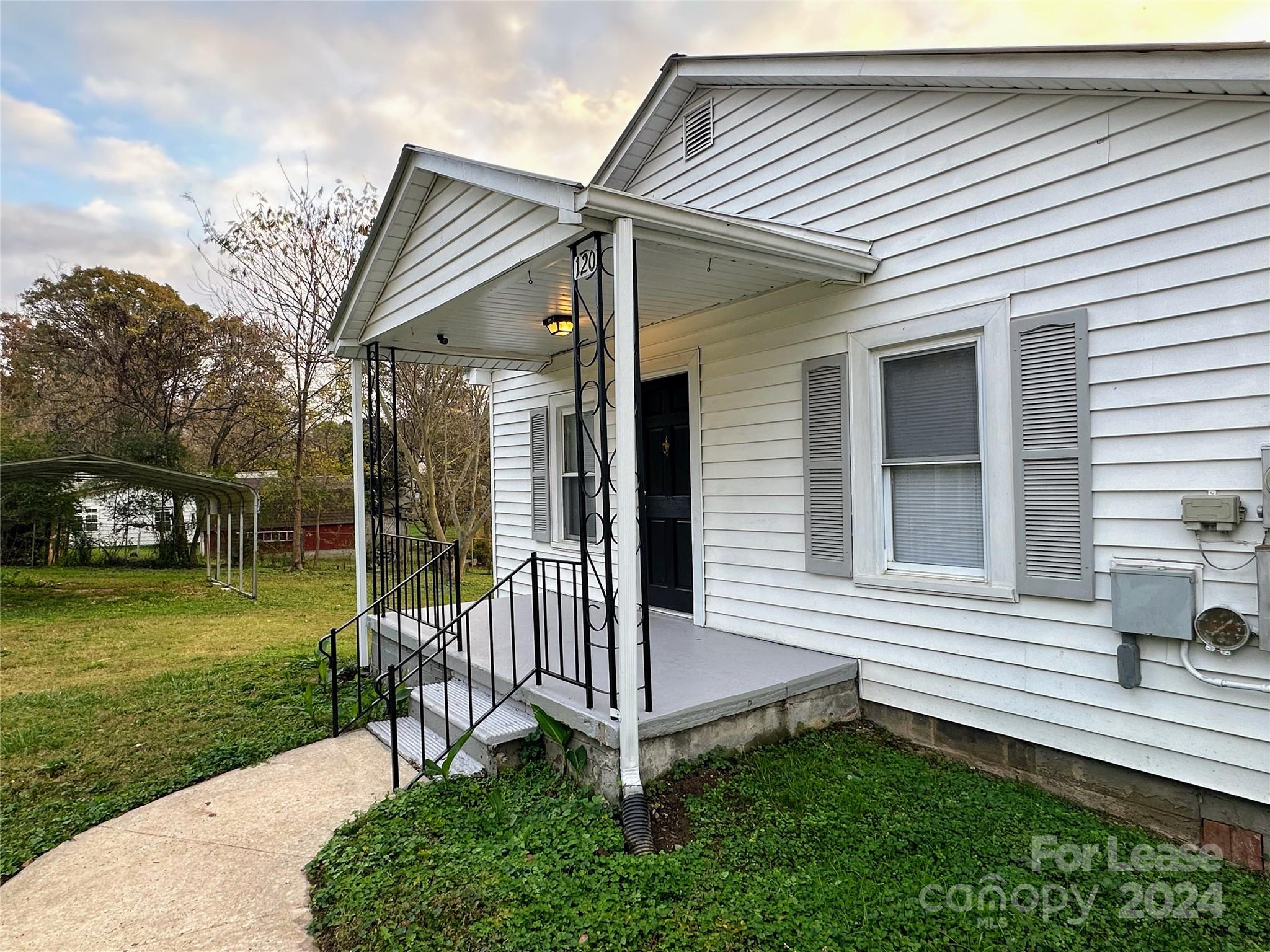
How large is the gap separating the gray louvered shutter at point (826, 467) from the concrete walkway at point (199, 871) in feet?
9.33

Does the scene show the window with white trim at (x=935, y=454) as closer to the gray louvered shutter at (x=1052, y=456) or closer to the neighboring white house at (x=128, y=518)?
the gray louvered shutter at (x=1052, y=456)

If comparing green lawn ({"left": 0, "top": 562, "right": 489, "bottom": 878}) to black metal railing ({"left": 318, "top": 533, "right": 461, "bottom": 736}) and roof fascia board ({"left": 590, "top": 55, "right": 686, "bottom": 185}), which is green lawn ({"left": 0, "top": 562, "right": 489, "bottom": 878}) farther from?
roof fascia board ({"left": 590, "top": 55, "right": 686, "bottom": 185})

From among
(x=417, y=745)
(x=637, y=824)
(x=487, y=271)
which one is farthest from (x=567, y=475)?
(x=637, y=824)

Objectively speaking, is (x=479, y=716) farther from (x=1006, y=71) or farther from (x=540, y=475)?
(x=1006, y=71)

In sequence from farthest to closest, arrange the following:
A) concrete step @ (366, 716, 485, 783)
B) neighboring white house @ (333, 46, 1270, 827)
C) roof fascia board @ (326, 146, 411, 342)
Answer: roof fascia board @ (326, 146, 411, 342) → concrete step @ (366, 716, 485, 783) → neighboring white house @ (333, 46, 1270, 827)

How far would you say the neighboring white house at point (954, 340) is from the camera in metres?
2.72

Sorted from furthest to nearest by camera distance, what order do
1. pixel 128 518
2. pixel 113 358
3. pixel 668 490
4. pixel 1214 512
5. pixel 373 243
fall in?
pixel 113 358
pixel 128 518
pixel 668 490
pixel 373 243
pixel 1214 512

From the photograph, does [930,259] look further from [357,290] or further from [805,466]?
[357,290]

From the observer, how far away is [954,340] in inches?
142

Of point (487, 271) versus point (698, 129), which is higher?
point (698, 129)

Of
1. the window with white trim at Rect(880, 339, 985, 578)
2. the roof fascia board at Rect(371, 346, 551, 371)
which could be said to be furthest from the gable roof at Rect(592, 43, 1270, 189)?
the roof fascia board at Rect(371, 346, 551, 371)

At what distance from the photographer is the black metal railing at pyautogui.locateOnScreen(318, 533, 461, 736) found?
454 centimetres

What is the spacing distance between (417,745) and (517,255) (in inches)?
114

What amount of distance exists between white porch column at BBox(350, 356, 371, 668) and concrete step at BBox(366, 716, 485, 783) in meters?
1.32
